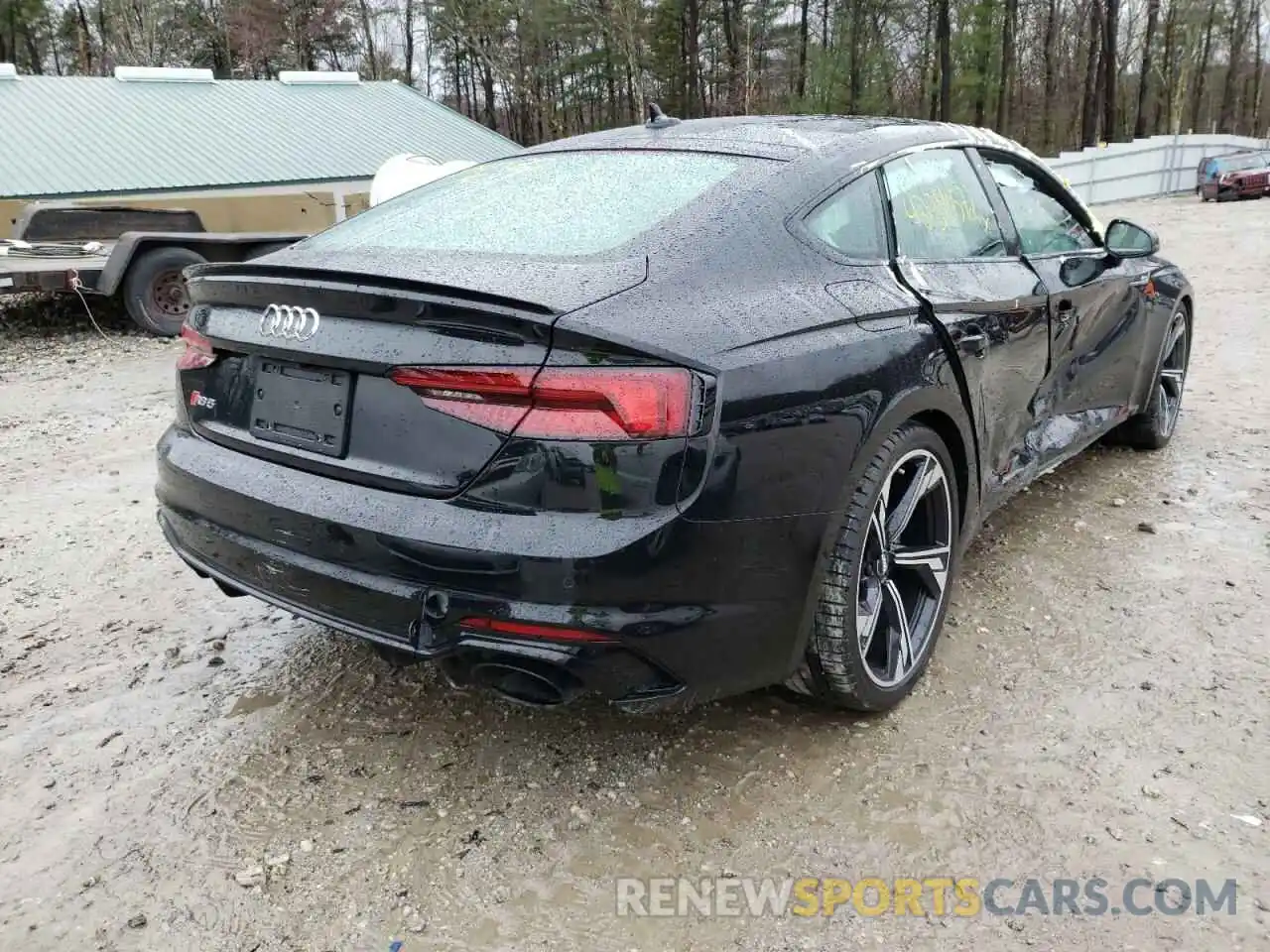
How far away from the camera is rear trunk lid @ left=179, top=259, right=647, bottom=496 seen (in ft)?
6.19

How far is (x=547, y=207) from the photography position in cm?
249

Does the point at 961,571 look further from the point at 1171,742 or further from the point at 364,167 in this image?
the point at 364,167

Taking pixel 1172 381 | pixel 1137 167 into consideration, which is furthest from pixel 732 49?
pixel 1172 381

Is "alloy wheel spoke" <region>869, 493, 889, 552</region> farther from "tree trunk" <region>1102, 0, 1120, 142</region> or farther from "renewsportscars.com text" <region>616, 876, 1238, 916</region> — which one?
"tree trunk" <region>1102, 0, 1120, 142</region>

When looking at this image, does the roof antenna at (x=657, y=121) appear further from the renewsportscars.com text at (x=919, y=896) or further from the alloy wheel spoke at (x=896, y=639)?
the renewsportscars.com text at (x=919, y=896)

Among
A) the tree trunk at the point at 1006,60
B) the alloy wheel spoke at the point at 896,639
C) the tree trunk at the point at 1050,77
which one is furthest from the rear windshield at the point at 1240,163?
the alloy wheel spoke at the point at 896,639

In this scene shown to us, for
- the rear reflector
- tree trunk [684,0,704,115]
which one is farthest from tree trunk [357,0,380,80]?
the rear reflector

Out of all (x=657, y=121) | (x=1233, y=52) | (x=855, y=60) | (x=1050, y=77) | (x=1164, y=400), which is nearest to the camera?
(x=657, y=121)

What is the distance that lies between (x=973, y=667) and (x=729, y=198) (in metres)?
1.55

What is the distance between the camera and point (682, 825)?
217 centimetres

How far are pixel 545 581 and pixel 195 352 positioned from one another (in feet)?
4.22

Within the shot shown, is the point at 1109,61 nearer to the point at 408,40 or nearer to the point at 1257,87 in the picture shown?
the point at 1257,87

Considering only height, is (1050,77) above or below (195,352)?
above

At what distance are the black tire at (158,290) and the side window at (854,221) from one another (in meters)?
7.50
